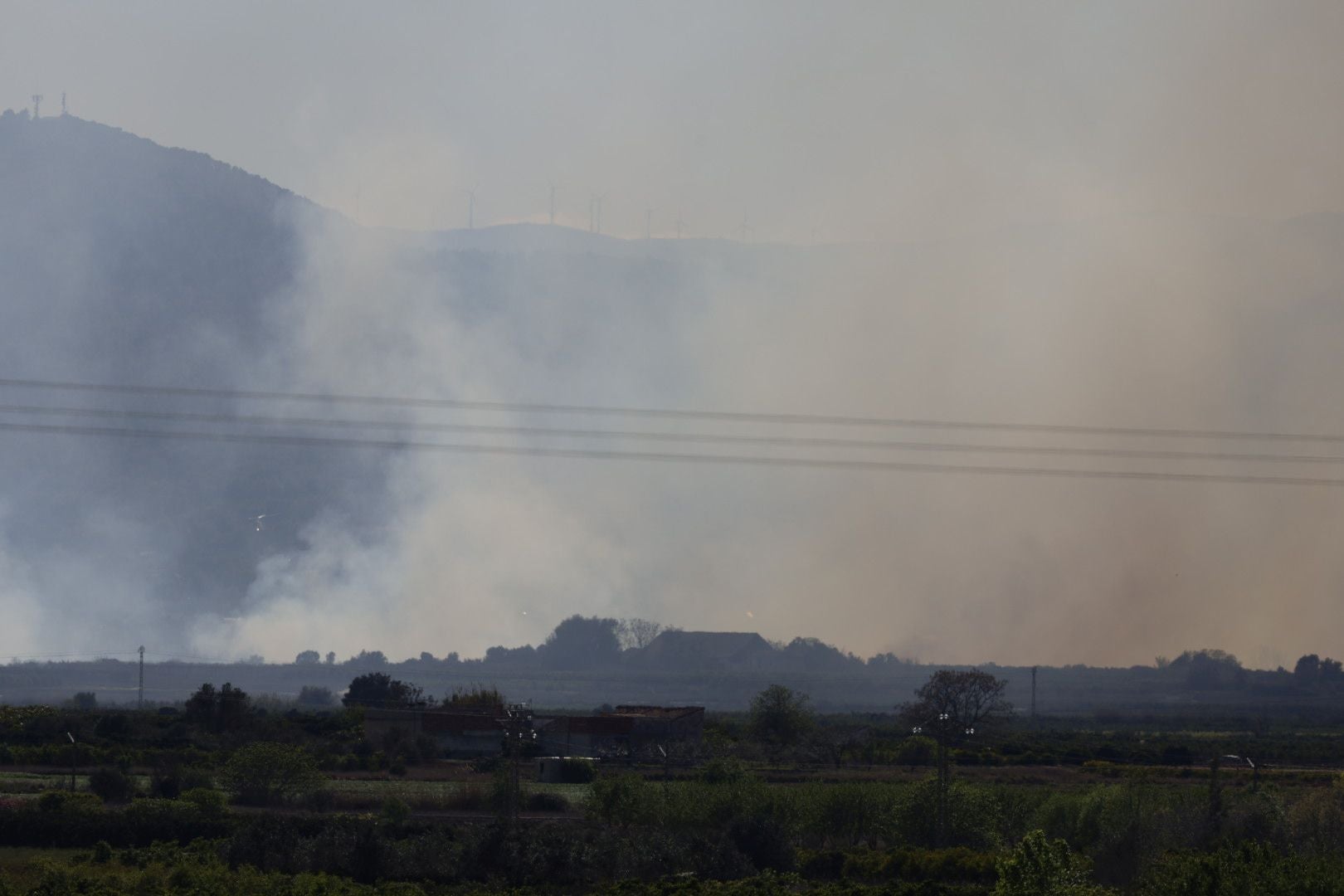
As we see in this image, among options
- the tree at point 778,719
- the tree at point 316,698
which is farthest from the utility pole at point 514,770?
the tree at point 316,698

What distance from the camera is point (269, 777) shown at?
60.2 meters

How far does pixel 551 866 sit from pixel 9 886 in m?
15.8

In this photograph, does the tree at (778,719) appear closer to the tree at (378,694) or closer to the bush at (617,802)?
the tree at (378,694)

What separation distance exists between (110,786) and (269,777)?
6513 millimetres

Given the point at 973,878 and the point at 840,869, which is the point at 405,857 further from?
the point at 973,878

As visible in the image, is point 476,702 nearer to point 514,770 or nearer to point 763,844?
point 514,770

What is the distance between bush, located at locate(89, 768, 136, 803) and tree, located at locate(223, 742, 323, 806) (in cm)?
427

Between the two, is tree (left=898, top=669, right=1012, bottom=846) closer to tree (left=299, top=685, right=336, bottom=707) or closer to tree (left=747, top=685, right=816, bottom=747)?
tree (left=747, top=685, right=816, bottom=747)

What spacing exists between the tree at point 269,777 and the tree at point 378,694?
5482 cm

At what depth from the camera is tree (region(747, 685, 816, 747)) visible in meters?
106

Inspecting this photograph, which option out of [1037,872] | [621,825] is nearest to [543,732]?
[621,825]

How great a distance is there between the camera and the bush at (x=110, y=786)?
2263 inches

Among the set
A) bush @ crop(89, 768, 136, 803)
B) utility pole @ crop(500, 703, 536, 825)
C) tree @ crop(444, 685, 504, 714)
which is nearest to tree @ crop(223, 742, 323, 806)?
bush @ crop(89, 768, 136, 803)

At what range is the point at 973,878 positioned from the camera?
4600cm
